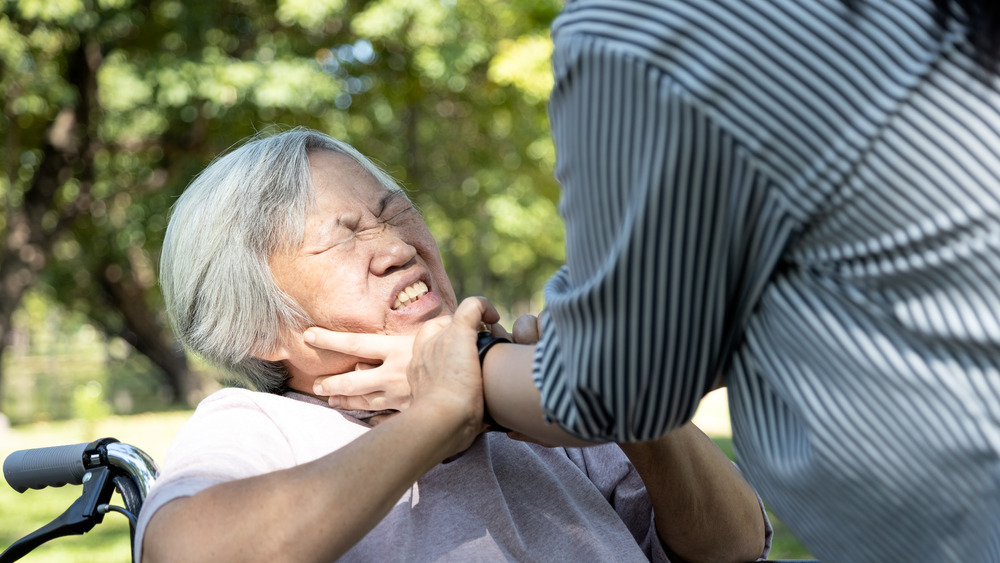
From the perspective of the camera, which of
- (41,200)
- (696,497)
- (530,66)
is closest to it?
(696,497)

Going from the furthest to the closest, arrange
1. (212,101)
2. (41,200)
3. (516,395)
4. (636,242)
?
(41,200)
(212,101)
(516,395)
(636,242)

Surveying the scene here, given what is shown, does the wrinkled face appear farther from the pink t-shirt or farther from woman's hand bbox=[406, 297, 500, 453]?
woman's hand bbox=[406, 297, 500, 453]

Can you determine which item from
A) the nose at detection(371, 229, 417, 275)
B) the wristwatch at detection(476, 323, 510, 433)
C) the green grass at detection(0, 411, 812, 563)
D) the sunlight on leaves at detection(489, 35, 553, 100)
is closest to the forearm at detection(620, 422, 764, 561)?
the wristwatch at detection(476, 323, 510, 433)

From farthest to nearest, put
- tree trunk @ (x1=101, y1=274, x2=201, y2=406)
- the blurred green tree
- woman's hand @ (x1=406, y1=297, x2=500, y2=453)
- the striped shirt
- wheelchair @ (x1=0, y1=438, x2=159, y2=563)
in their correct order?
1. tree trunk @ (x1=101, y1=274, x2=201, y2=406)
2. the blurred green tree
3. wheelchair @ (x1=0, y1=438, x2=159, y2=563)
4. woman's hand @ (x1=406, y1=297, x2=500, y2=453)
5. the striped shirt

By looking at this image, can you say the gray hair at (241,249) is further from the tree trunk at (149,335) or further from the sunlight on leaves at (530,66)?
the tree trunk at (149,335)

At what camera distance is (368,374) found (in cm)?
196

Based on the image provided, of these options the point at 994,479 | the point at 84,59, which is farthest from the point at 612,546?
the point at 84,59

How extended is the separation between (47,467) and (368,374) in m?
0.72

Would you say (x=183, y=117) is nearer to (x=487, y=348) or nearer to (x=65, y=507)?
(x=65, y=507)

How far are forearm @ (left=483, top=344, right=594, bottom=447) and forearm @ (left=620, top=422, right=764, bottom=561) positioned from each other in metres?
0.45

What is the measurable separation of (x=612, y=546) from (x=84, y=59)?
13363mm

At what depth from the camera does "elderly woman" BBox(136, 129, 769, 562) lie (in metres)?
1.90

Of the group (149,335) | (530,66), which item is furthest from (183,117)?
(149,335)

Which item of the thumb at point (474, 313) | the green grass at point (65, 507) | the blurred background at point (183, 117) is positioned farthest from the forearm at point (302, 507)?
the blurred background at point (183, 117)
